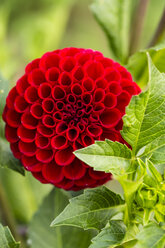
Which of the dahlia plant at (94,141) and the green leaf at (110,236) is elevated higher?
the dahlia plant at (94,141)

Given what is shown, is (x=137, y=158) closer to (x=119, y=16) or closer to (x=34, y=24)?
(x=119, y=16)

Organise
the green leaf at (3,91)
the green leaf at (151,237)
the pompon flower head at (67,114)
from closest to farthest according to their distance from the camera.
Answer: the green leaf at (151,237) → the pompon flower head at (67,114) → the green leaf at (3,91)

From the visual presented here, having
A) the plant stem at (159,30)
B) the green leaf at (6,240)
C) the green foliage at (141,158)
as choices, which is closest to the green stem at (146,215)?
the green foliage at (141,158)

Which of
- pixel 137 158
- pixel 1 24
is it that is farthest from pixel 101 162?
pixel 1 24

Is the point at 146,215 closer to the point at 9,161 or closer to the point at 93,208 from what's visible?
the point at 93,208

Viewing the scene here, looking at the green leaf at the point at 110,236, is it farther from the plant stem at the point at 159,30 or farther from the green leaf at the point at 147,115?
the plant stem at the point at 159,30

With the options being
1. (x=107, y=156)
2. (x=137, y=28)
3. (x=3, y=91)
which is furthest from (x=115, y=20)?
(x=107, y=156)

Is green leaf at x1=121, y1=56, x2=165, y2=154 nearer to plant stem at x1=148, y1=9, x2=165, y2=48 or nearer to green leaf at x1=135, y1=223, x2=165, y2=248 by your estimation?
green leaf at x1=135, y1=223, x2=165, y2=248
